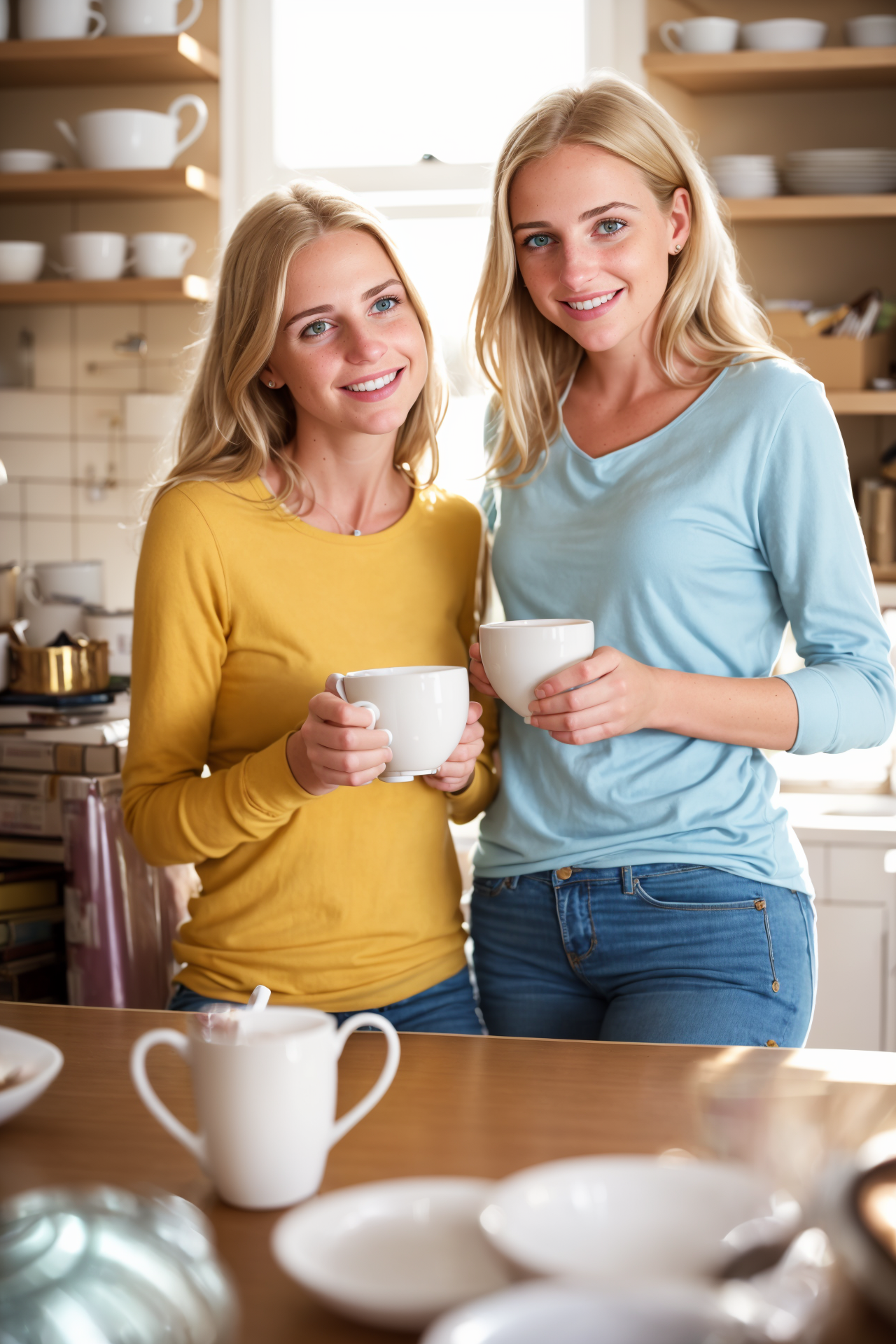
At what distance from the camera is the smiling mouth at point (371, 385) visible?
131 cm

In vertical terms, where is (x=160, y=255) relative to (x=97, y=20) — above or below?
Answer: below

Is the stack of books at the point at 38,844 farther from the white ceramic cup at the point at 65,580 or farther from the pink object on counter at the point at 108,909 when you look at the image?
the white ceramic cup at the point at 65,580

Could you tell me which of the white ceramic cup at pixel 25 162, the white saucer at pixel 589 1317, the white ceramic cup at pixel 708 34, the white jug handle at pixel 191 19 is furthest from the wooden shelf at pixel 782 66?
the white saucer at pixel 589 1317

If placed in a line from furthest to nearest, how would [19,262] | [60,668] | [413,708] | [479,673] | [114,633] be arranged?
[19,262] < [114,633] < [60,668] < [479,673] < [413,708]

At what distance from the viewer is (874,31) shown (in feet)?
8.59

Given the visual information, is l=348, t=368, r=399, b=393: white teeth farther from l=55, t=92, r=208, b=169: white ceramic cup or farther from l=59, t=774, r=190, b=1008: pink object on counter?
l=55, t=92, r=208, b=169: white ceramic cup

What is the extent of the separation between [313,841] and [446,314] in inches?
79.7

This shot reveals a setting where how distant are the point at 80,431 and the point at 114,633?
815mm

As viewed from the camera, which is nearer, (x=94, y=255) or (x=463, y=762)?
(x=463, y=762)

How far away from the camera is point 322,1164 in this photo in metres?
0.69

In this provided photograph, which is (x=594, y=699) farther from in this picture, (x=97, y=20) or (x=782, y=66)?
(x=97, y=20)

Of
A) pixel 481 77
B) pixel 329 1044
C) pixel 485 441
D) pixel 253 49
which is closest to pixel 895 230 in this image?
pixel 481 77

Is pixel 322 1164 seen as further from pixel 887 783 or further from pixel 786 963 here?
pixel 887 783

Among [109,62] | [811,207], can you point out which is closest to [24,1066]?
[811,207]
